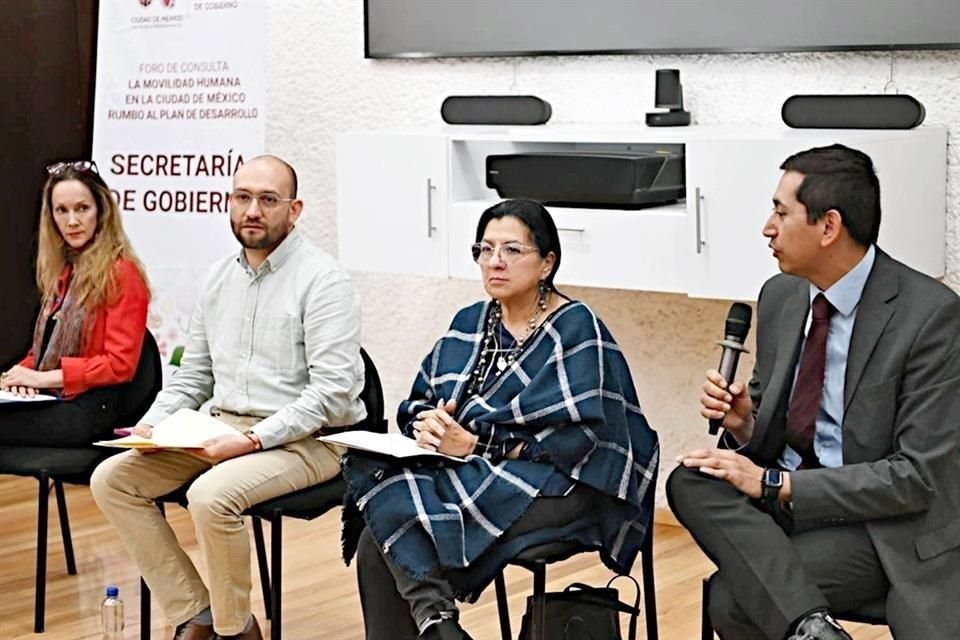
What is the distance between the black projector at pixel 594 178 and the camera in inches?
175

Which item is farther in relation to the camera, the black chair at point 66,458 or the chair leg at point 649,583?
the black chair at point 66,458

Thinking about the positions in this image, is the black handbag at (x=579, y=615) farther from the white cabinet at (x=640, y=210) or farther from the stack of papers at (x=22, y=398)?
the stack of papers at (x=22, y=398)

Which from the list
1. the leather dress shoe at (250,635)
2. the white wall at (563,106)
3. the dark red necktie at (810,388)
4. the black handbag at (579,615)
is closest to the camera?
the dark red necktie at (810,388)

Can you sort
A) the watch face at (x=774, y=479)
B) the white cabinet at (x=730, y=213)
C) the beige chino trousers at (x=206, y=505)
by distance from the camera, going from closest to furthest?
the watch face at (x=774, y=479), the beige chino trousers at (x=206, y=505), the white cabinet at (x=730, y=213)

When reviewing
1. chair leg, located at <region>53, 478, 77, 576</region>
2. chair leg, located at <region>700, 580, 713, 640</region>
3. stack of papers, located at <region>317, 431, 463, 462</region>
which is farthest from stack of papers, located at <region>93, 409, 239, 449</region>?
chair leg, located at <region>700, 580, 713, 640</region>

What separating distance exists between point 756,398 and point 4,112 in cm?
387

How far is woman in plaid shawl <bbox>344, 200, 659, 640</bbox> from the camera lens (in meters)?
3.43

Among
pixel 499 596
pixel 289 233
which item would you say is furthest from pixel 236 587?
pixel 289 233

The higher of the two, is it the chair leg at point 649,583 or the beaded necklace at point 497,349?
the beaded necklace at point 497,349

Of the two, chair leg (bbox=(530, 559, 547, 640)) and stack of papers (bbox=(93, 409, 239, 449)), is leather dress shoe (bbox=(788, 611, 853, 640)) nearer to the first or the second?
chair leg (bbox=(530, 559, 547, 640))

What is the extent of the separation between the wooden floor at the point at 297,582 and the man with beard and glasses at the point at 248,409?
1.37 feet

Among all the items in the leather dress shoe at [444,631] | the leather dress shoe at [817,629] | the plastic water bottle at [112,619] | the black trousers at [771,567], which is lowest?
the plastic water bottle at [112,619]

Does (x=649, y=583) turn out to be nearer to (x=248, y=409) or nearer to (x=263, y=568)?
(x=248, y=409)

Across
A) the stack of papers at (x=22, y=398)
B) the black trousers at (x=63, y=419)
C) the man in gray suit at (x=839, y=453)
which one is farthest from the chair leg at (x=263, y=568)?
the man in gray suit at (x=839, y=453)
